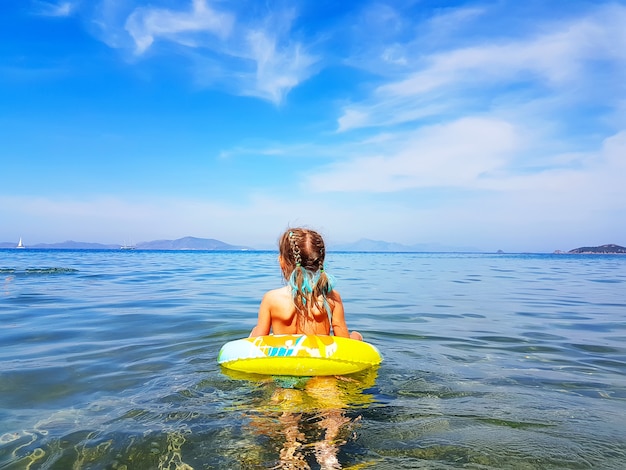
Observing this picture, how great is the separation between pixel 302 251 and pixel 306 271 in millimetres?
205

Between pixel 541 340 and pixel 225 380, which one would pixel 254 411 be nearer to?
pixel 225 380

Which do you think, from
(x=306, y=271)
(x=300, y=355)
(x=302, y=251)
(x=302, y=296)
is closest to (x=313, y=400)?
(x=300, y=355)

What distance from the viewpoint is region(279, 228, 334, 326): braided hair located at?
14.9ft

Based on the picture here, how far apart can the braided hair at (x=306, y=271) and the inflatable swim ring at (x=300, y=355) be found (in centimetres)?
40

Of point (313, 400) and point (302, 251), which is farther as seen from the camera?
point (302, 251)

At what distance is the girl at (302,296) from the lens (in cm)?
455

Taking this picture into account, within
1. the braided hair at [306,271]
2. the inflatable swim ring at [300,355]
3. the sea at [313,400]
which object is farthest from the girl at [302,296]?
the sea at [313,400]

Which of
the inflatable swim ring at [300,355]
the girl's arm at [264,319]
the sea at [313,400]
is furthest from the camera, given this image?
the girl's arm at [264,319]

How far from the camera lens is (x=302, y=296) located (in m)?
4.62

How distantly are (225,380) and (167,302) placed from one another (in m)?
6.68

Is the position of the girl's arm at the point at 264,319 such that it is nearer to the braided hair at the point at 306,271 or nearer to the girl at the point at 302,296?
the girl at the point at 302,296

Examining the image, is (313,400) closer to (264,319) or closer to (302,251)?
(264,319)

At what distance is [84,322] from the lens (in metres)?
7.93

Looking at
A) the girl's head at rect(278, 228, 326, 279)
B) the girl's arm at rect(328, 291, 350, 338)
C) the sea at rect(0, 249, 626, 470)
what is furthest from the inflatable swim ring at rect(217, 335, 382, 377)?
the girl's head at rect(278, 228, 326, 279)
